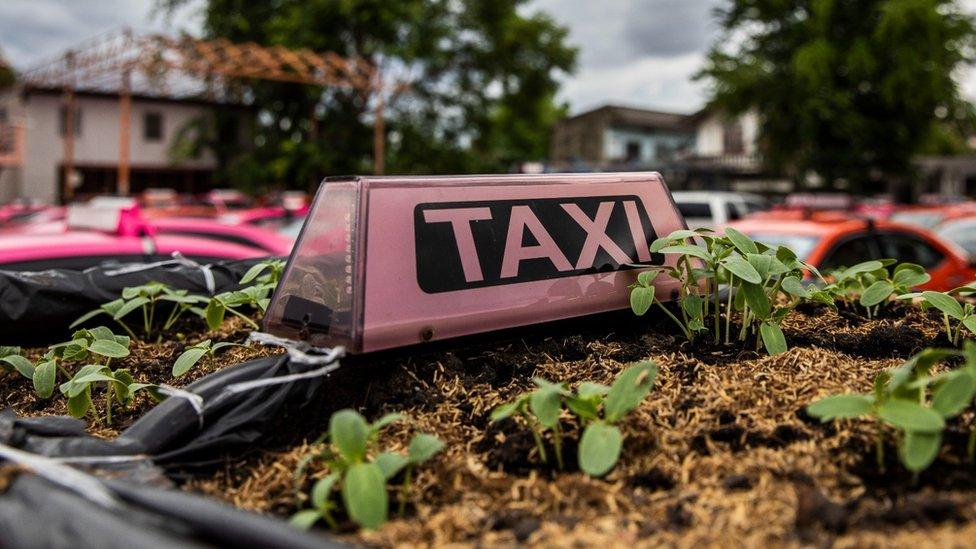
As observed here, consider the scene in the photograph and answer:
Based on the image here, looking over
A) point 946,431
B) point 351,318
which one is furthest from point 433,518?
point 946,431

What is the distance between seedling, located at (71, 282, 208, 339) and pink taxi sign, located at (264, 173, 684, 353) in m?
0.97

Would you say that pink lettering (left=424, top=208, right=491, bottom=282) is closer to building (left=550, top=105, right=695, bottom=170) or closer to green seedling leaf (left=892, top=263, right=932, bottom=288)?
green seedling leaf (left=892, top=263, right=932, bottom=288)

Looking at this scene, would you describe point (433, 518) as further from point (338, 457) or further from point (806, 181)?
point (806, 181)

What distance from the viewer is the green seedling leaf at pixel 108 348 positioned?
114 inches

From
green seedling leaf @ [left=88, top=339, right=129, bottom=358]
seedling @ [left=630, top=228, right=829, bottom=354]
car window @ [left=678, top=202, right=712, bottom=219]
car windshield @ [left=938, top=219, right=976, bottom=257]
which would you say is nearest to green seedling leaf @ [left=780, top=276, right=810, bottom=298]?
seedling @ [left=630, top=228, right=829, bottom=354]

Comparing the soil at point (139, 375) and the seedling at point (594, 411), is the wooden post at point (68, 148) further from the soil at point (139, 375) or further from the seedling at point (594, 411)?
the seedling at point (594, 411)

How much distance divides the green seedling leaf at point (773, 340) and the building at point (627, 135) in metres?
49.8

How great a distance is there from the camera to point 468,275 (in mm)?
2738

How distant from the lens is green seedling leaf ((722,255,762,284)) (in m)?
2.64

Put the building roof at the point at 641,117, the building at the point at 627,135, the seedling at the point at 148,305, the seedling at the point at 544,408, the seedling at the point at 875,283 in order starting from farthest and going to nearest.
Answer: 1. the building at the point at 627,135
2. the building roof at the point at 641,117
3. the seedling at the point at 148,305
4. the seedling at the point at 875,283
5. the seedling at the point at 544,408

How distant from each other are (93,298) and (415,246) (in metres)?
2.10

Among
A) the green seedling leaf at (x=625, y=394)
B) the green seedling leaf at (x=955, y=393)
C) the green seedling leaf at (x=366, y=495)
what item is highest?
the green seedling leaf at (x=955, y=393)

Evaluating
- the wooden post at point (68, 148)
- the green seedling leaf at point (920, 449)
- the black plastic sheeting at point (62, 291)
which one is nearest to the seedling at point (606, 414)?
the green seedling leaf at point (920, 449)

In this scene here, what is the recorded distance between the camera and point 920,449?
1.84 metres
